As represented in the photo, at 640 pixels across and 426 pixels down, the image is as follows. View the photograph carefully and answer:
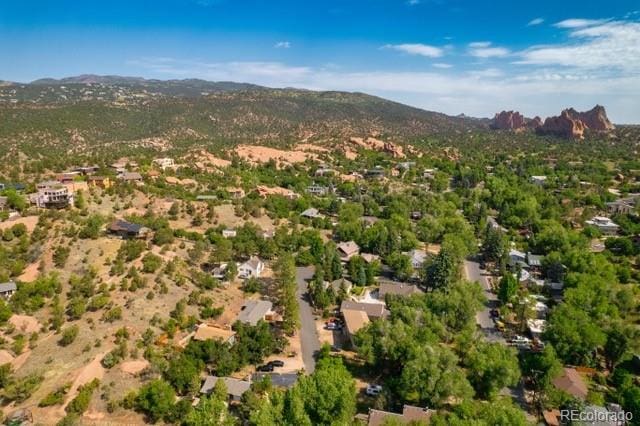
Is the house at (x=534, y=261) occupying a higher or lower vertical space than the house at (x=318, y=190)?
higher

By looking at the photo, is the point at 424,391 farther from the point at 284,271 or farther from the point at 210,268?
the point at 210,268

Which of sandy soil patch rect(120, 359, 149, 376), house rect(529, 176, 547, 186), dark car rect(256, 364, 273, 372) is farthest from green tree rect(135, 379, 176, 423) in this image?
house rect(529, 176, 547, 186)

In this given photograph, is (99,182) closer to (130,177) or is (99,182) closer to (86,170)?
(130,177)

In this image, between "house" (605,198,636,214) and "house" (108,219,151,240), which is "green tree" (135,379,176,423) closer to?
"house" (108,219,151,240)

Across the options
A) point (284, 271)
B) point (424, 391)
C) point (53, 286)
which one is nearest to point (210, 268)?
point (284, 271)

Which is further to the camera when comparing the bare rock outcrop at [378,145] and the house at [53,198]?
the bare rock outcrop at [378,145]

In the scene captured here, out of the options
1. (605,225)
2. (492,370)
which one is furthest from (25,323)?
(605,225)

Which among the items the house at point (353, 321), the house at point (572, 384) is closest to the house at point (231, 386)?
the house at point (353, 321)

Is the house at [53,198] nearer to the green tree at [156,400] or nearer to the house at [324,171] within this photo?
the green tree at [156,400]
